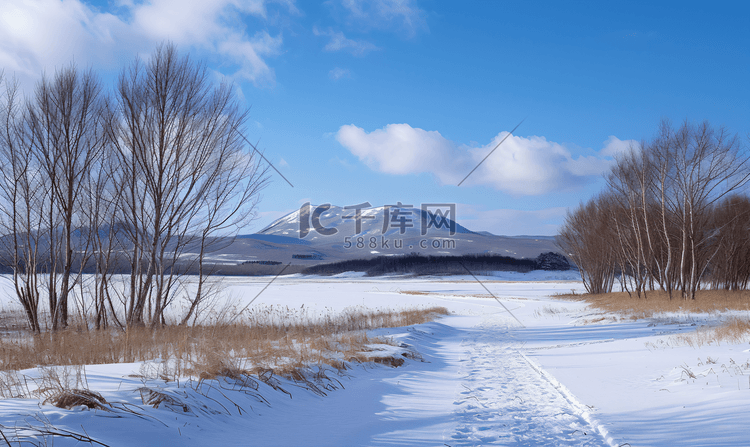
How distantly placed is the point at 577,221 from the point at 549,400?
4420 centimetres

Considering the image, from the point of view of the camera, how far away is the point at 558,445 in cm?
398

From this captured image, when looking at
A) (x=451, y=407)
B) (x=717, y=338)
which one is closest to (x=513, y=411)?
(x=451, y=407)

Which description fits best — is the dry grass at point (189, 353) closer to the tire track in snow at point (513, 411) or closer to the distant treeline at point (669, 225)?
the tire track in snow at point (513, 411)

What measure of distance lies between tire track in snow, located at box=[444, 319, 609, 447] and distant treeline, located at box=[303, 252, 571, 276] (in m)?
103

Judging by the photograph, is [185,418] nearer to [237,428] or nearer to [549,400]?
[237,428]

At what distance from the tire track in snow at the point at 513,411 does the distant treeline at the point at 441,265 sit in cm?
10266

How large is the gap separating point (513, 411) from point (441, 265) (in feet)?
377

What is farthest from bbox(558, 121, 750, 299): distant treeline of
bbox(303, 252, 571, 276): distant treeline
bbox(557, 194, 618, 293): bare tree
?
bbox(303, 252, 571, 276): distant treeline

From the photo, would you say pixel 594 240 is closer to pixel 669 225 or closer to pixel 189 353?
pixel 669 225

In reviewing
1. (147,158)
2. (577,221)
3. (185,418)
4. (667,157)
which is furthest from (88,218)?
(577,221)

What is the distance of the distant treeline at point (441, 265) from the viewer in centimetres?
11054

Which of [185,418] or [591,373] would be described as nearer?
[185,418]

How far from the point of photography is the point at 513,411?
16.7 feet

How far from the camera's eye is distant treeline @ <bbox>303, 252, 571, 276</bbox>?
363 ft
